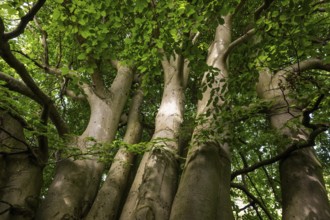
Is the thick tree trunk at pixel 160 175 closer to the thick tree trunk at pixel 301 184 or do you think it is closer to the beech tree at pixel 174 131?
the beech tree at pixel 174 131

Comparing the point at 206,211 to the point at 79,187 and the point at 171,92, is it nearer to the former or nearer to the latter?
the point at 79,187

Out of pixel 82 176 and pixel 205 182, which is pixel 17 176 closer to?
pixel 82 176

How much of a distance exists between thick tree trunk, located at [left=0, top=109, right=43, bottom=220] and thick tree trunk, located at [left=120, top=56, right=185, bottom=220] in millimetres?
1282

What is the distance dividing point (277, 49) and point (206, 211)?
2213 mm

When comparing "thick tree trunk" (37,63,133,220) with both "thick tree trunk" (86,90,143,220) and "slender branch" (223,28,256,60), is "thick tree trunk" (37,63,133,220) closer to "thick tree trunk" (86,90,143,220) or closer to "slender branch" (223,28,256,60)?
"thick tree trunk" (86,90,143,220)

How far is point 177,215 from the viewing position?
3027 mm

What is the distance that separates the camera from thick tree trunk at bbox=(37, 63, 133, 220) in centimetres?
378

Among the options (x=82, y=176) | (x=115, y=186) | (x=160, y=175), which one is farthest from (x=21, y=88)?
(x=160, y=175)

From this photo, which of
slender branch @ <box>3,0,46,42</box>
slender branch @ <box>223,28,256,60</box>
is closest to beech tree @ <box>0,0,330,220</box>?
slender branch @ <box>3,0,46,42</box>

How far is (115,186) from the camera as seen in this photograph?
15.9ft

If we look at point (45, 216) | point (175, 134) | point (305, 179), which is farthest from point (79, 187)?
point (305, 179)

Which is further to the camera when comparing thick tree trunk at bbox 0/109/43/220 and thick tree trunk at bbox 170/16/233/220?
thick tree trunk at bbox 0/109/43/220

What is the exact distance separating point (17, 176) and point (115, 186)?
1707 millimetres

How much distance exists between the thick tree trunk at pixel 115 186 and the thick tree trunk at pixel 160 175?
485 millimetres
